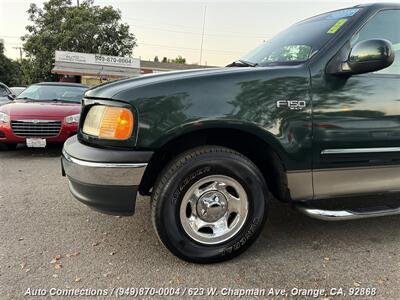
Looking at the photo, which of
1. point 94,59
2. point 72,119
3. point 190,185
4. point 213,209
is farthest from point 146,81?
point 94,59

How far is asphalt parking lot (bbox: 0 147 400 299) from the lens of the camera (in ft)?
8.02

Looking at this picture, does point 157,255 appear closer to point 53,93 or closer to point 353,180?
point 353,180

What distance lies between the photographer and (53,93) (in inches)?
300

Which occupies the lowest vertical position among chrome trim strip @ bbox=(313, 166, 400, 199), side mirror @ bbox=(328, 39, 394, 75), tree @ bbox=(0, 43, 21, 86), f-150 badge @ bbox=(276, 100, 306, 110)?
tree @ bbox=(0, 43, 21, 86)

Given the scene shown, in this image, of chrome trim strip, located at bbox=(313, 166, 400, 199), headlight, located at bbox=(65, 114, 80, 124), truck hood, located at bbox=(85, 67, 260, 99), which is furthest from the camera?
headlight, located at bbox=(65, 114, 80, 124)

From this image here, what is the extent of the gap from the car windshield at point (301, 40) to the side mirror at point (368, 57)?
0.26 m

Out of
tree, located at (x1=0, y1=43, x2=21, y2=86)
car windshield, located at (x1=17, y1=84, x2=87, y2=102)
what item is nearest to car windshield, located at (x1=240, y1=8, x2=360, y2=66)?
car windshield, located at (x1=17, y1=84, x2=87, y2=102)

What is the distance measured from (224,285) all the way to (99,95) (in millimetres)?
1555

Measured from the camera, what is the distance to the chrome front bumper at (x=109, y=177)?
2.42 metres

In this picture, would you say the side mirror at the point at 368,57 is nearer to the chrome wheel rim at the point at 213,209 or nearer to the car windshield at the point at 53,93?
the chrome wheel rim at the point at 213,209

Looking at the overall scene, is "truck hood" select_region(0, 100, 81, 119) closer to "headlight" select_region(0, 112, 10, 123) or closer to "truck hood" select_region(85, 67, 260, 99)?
"headlight" select_region(0, 112, 10, 123)

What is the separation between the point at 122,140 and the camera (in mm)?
2436

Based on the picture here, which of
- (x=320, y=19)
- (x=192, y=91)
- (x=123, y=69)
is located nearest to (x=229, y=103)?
(x=192, y=91)

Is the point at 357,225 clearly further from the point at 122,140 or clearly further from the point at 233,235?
the point at 122,140
